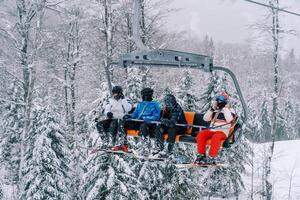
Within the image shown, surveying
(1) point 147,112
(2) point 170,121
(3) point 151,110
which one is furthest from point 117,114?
(2) point 170,121

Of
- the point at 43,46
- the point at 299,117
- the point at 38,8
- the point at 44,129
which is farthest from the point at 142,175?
the point at 299,117

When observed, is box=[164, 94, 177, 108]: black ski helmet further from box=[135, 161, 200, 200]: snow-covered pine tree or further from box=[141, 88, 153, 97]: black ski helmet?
box=[135, 161, 200, 200]: snow-covered pine tree

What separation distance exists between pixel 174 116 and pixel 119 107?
5.25 ft

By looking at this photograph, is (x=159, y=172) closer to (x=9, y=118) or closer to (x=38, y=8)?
(x=38, y=8)

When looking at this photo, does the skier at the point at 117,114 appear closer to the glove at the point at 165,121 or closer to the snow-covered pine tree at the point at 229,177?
the glove at the point at 165,121

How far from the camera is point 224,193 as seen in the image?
103ft

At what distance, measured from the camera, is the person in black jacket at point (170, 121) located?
8.80 meters

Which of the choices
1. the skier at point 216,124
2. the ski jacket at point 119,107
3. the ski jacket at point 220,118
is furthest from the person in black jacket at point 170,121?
the ski jacket at point 119,107

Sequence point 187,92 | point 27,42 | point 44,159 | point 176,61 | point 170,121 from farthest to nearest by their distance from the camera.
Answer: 1. point 187,92
2. point 44,159
3. point 27,42
4. point 170,121
5. point 176,61

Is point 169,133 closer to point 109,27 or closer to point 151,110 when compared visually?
point 151,110

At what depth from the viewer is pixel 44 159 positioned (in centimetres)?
2016

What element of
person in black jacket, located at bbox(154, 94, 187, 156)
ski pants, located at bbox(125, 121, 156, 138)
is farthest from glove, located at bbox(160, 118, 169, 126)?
ski pants, located at bbox(125, 121, 156, 138)

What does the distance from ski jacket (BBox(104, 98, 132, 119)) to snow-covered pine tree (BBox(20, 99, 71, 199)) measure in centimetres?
1095

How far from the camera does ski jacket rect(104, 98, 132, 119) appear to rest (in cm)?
978
